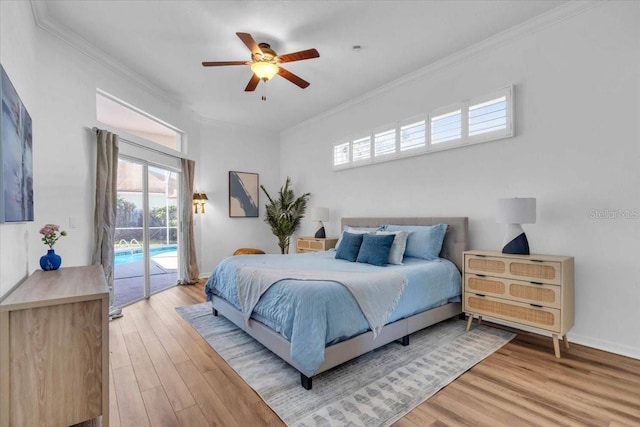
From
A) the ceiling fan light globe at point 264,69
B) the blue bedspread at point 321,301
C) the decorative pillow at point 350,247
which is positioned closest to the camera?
the blue bedspread at point 321,301

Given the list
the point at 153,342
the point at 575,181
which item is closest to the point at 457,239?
the point at 575,181

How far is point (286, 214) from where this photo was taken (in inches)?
244

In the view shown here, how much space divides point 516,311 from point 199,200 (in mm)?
5156

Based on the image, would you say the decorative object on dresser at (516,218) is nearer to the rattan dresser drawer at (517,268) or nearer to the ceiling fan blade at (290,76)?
the rattan dresser drawer at (517,268)

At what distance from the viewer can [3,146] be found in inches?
56.7

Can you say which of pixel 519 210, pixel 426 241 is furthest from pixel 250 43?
pixel 519 210

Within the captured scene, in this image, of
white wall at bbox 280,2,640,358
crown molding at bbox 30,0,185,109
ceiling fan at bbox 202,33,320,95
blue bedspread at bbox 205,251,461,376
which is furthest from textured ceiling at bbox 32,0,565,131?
blue bedspread at bbox 205,251,461,376

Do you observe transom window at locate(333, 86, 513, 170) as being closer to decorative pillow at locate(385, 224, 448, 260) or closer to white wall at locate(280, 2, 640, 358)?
white wall at locate(280, 2, 640, 358)

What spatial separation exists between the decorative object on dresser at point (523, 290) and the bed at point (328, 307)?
0.28 m

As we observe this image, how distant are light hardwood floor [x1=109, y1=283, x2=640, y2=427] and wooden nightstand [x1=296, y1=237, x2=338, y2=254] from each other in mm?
2586

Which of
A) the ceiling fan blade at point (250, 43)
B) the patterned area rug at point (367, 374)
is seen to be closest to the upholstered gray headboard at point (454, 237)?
the patterned area rug at point (367, 374)

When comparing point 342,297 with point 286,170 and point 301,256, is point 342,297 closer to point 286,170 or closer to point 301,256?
point 301,256

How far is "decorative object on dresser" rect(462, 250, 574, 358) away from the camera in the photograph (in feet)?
8.09

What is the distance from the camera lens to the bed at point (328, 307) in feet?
6.66
